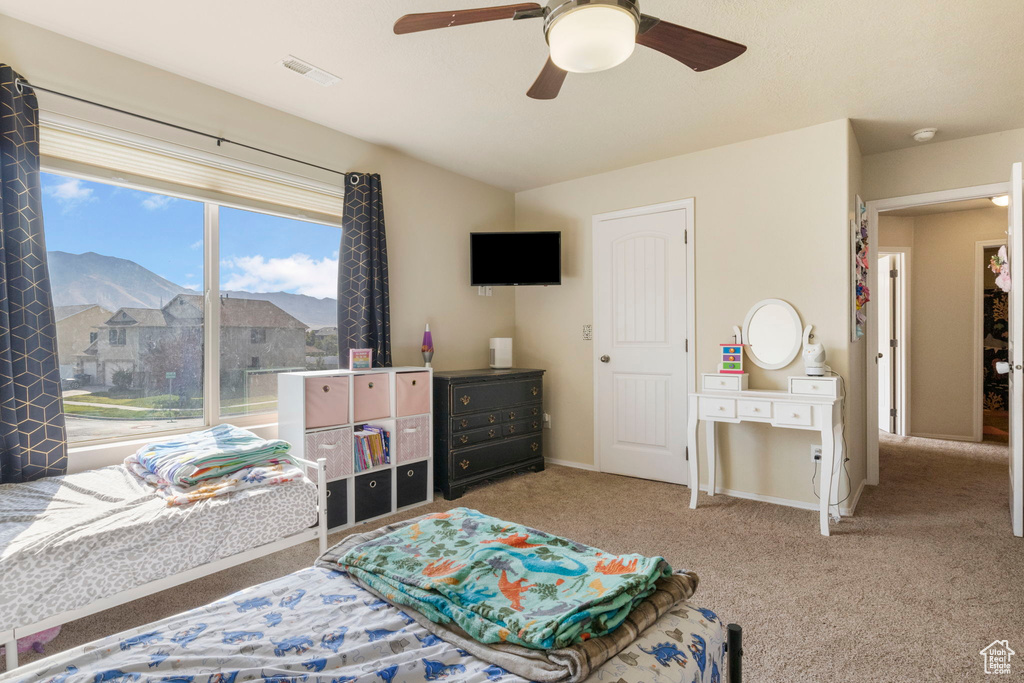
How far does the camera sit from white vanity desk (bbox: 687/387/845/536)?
3.04 meters

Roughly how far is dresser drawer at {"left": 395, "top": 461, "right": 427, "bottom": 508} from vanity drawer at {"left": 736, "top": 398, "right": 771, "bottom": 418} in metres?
2.09

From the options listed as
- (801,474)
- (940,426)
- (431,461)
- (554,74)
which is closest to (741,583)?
(801,474)

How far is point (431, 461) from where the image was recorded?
363 centimetres

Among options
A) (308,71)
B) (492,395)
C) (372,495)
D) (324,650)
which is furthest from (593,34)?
(492,395)

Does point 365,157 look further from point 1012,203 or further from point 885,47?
point 1012,203

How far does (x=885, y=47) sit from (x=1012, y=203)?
1253 mm

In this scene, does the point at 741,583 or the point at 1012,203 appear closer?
the point at 741,583

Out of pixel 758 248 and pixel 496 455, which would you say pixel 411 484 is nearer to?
pixel 496 455

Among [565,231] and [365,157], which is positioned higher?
[365,157]

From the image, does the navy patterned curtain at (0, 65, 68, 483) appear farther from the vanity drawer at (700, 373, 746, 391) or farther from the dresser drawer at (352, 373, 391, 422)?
the vanity drawer at (700, 373, 746, 391)

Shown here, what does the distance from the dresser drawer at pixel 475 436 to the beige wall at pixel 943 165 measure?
3.33 meters

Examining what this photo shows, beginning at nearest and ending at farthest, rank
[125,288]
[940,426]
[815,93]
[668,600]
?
[668,600] < [125,288] < [815,93] < [940,426]

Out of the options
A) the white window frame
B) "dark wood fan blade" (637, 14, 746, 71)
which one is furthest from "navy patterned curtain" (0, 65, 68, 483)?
"dark wood fan blade" (637, 14, 746, 71)

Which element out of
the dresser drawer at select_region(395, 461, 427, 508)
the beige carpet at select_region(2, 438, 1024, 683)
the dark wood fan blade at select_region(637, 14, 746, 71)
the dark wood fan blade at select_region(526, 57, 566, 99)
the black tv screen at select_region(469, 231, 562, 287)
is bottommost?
the beige carpet at select_region(2, 438, 1024, 683)
